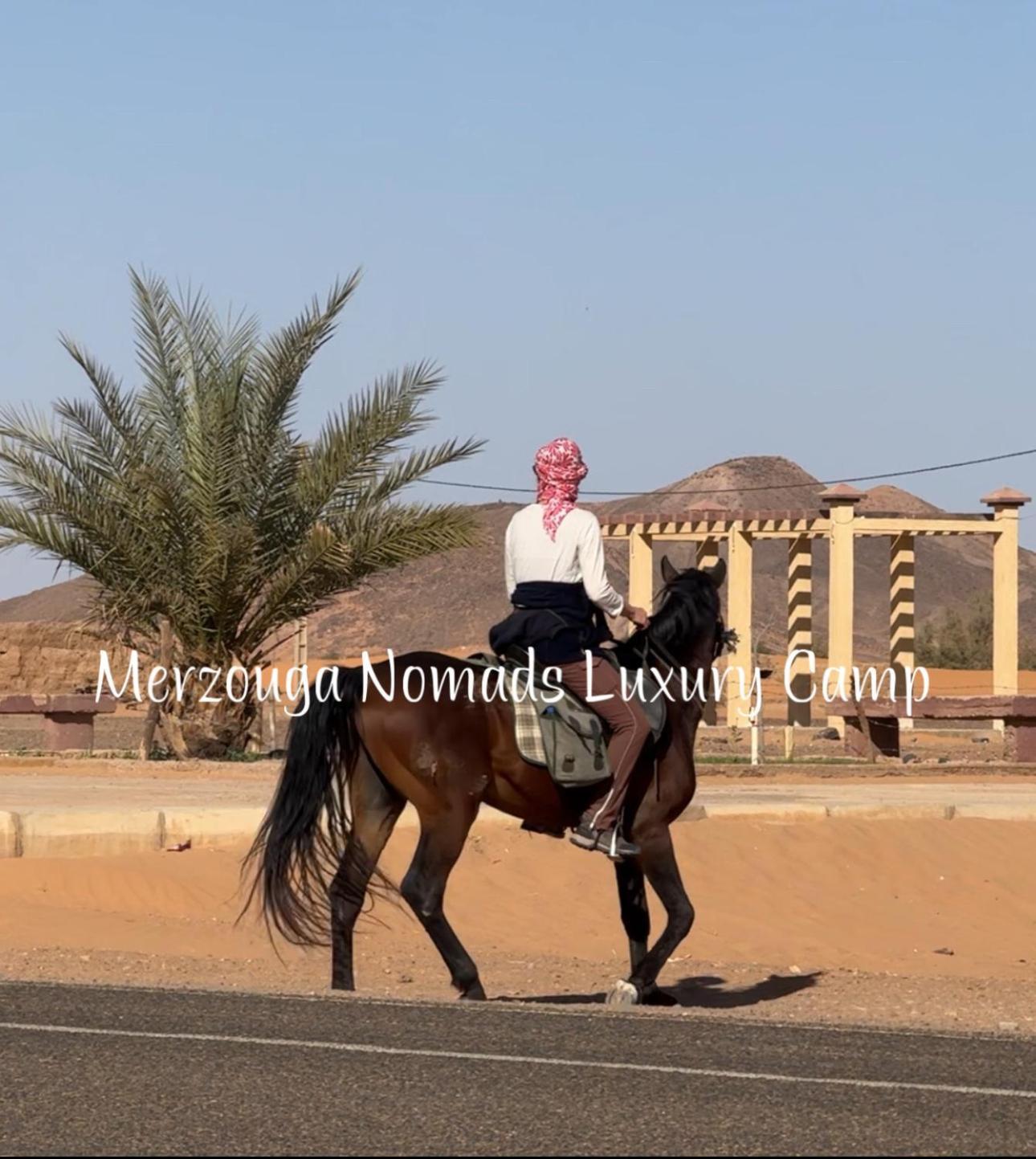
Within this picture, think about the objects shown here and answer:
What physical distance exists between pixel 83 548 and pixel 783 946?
545 inches

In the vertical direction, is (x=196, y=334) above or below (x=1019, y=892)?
above

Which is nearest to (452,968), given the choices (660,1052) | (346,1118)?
(660,1052)

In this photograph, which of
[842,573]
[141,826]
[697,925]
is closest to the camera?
[697,925]

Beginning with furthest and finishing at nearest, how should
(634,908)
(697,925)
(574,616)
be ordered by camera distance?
(697,925) → (634,908) → (574,616)

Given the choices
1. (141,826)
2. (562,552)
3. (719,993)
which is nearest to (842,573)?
(141,826)

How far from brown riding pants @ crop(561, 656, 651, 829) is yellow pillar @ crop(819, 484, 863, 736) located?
2881 cm

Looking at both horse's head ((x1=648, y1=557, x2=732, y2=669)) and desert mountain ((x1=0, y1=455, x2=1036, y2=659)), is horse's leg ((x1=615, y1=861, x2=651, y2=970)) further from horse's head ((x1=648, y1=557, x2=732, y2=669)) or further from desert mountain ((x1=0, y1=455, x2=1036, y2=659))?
desert mountain ((x1=0, y1=455, x2=1036, y2=659))

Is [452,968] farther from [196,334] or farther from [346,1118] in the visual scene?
[196,334]

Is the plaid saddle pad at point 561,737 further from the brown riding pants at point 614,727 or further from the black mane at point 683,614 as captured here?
the black mane at point 683,614

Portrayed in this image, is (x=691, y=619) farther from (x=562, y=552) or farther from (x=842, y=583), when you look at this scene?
(x=842, y=583)

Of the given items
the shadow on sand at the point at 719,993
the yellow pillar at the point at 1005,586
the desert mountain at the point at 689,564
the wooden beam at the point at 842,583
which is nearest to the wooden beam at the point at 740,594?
the wooden beam at the point at 842,583

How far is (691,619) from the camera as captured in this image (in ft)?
38.7

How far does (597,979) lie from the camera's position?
44.5ft

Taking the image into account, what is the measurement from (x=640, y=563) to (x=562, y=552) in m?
32.8
